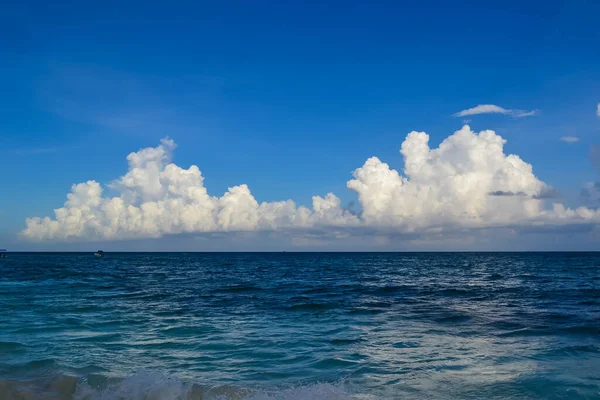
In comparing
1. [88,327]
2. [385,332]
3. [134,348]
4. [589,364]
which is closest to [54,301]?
[88,327]

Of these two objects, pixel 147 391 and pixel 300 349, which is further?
pixel 300 349

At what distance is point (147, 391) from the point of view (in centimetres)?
1242

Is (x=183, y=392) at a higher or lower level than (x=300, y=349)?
higher

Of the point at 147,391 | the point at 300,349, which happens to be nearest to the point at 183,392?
the point at 147,391

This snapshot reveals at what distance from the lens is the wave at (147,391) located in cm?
1212

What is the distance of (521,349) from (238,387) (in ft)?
36.0

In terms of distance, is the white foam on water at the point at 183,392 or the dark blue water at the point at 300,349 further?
the dark blue water at the point at 300,349

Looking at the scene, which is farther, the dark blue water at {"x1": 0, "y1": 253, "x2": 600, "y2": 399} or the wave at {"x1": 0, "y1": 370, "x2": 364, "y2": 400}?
the dark blue water at {"x1": 0, "y1": 253, "x2": 600, "y2": 399}

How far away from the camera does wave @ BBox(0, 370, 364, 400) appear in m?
12.1

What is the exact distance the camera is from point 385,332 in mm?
21047

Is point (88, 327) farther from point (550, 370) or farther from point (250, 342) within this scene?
point (550, 370)

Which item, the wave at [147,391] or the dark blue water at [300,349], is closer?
Answer: the wave at [147,391]

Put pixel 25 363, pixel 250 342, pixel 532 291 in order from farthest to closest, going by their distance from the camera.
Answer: pixel 532 291 < pixel 250 342 < pixel 25 363

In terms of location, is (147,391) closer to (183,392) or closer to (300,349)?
(183,392)
